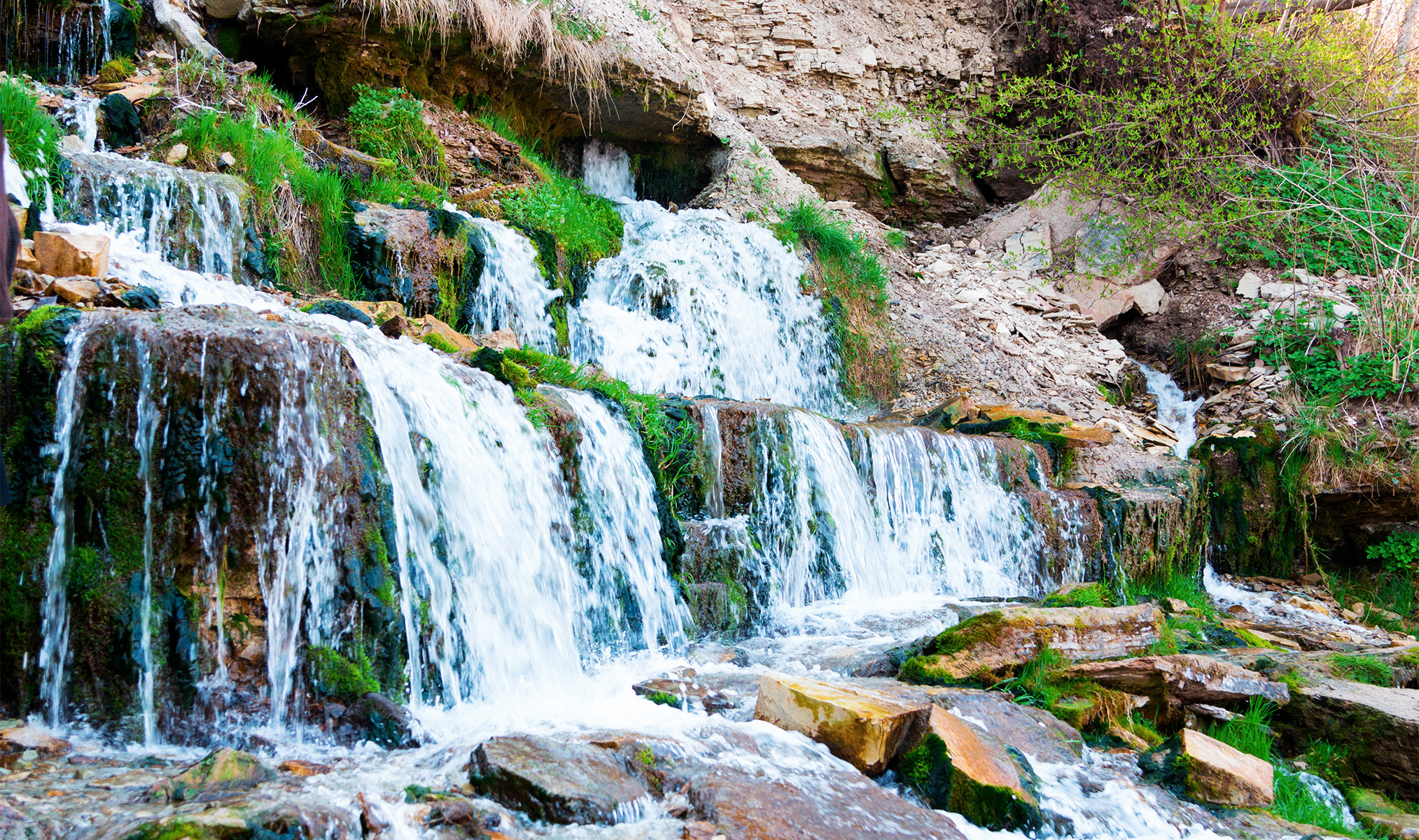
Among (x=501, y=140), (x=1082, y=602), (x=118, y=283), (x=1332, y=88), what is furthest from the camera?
(x=1332, y=88)

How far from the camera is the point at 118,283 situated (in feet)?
12.8

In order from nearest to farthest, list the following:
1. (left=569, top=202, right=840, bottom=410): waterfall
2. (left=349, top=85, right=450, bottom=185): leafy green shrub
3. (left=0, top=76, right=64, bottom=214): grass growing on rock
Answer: (left=0, top=76, right=64, bottom=214): grass growing on rock, (left=349, top=85, right=450, bottom=185): leafy green shrub, (left=569, top=202, right=840, bottom=410): waterfall

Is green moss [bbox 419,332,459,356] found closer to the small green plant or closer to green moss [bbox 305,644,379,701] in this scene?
green moss [bbox 305,644,379,701]

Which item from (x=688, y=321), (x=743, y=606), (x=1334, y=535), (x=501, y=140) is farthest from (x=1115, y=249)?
(x=743, y=606)

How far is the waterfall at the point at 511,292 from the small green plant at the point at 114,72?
264cm

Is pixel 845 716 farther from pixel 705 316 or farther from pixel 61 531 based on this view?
pixel 705 316

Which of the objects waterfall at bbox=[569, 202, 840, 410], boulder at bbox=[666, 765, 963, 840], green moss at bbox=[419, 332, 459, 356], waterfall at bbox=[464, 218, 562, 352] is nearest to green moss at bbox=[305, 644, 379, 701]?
boulder at bbox=[666, 765, 963, 840]

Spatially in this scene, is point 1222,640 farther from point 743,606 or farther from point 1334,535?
point 1334,535

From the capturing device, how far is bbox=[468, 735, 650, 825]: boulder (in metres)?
2.31

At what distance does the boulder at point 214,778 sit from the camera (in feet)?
7.06

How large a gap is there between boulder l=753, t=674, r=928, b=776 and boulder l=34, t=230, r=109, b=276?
11.4ft

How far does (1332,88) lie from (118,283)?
1171 cm

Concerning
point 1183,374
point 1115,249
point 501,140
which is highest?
point 501,140

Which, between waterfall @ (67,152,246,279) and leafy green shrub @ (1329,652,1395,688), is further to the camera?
waterfall @ (67,152,246,279)
